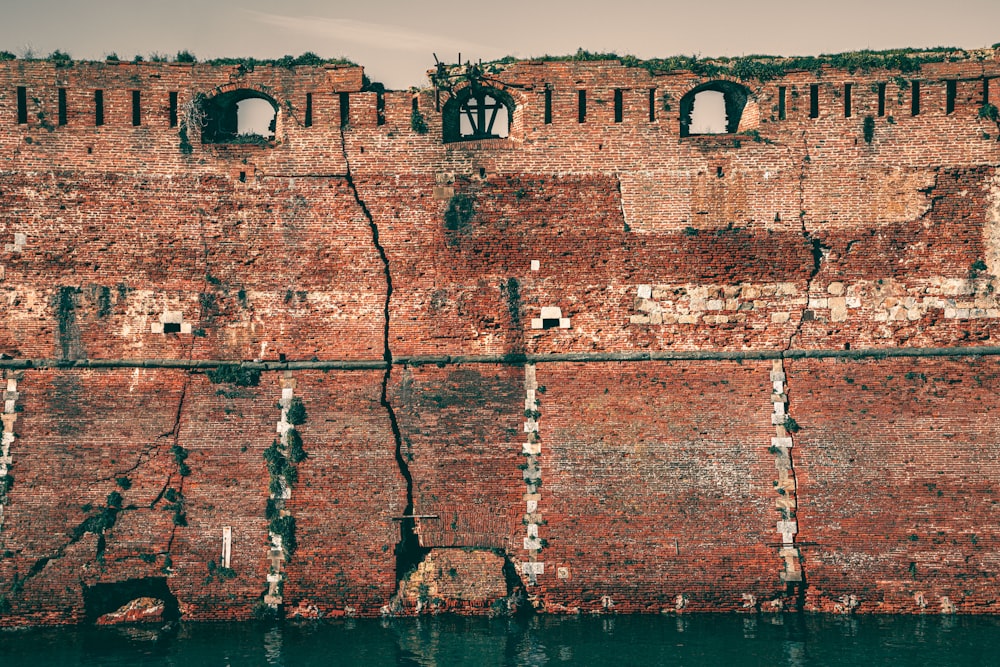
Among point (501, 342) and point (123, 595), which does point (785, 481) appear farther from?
point (123, 595)

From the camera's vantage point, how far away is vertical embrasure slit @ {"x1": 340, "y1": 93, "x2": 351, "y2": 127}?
16.2m

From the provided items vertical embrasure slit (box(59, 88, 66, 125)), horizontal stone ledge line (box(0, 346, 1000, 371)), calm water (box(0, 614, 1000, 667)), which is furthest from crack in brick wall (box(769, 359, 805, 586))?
vertical embrasure slit (box(59, 88, 66, 125))

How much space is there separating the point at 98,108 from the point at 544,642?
10.5 metres

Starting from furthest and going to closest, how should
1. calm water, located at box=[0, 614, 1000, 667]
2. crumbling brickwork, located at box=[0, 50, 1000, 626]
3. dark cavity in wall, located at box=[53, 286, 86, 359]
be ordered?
dark cavity in wall, located at box=[53, 286, 86, 359] < crumbling brickwork, located at box=[0, 50, 1000, 626] < calm water, located at box=[0, 614, 1000, 667]

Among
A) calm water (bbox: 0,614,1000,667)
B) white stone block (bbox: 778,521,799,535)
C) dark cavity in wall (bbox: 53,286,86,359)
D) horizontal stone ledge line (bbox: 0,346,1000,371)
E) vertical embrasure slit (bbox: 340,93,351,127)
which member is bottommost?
calm water (bbox: 0,614,1000,667)

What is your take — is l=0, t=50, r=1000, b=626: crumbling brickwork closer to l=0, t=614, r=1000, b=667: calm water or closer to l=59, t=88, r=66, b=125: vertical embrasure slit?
l=59, t=88, r=66, b=125: vertical embrasure slit

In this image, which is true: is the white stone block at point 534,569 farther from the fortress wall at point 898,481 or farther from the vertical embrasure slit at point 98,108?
the vertical embrasure slit at point 98,108

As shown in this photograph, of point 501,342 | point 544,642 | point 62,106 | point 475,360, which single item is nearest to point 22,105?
point 62,106

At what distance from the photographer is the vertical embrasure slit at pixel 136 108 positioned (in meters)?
16.2

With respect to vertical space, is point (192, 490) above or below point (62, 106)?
below

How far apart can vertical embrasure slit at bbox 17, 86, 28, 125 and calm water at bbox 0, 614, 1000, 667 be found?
772 centimetres

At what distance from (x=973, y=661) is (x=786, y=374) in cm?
460

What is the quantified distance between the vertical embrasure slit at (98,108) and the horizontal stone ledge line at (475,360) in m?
3.72

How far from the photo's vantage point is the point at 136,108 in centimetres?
1625
